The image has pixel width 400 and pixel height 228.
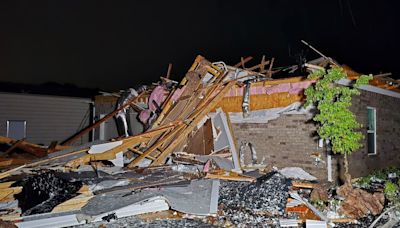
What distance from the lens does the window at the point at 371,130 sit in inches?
396

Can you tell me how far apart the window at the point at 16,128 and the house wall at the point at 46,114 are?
148 millimetres

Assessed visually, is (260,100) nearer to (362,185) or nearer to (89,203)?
(362,185)

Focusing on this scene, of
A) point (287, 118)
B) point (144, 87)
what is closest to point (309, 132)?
point (287, 118)

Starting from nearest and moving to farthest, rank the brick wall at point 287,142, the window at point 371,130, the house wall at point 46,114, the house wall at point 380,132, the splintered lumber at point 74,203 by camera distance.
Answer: the splintered lumber at point 74,203, the brick wall at point 287,142, the house wall at point 380,132, the window at point 371,130, the house wall at point 46,114

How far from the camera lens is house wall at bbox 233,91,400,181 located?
8867mm

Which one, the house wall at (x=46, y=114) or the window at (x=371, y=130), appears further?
the house wall at (x=46, y=114)

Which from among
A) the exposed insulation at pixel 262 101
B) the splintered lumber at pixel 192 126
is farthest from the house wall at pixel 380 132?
the splintered lumber at pixel 192 126

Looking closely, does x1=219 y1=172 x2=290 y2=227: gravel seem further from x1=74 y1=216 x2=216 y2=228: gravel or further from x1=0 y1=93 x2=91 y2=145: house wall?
x1=0 y1=93 x2=91 y2=145: house wall

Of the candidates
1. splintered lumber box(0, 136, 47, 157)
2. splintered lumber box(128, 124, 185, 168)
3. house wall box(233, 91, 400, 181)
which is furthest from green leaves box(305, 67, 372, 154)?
splintered lumber box(0, 136, 47, 157)

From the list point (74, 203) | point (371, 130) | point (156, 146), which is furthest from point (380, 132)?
point (74, 203)

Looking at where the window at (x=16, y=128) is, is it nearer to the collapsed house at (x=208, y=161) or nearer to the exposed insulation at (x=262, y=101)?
the collapsed house at (x=208, y=161)

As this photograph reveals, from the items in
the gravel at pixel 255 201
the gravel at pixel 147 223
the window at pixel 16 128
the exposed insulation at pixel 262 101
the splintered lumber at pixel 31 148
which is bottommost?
the gravel at pixel 147 223

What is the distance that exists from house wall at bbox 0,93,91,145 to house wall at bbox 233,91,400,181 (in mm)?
10200

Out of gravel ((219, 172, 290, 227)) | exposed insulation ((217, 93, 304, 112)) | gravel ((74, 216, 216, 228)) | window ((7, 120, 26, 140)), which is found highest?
exposed insulation ((217, 93, 304, 112))
